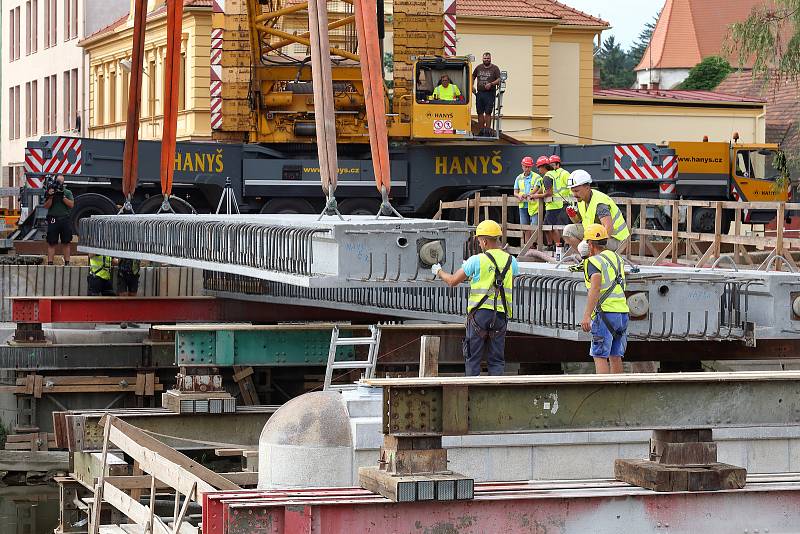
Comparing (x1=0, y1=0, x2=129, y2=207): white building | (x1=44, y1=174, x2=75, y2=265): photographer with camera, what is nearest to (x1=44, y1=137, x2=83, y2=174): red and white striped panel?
(x1=44, y1=174, x2=75, y2=265): photographer with camera

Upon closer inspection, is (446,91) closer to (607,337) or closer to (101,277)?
(101,277)

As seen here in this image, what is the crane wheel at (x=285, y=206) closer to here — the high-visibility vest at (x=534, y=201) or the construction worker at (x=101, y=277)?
the high-visibility vest at (x=534, y=201)

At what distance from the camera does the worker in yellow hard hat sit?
1309 cm

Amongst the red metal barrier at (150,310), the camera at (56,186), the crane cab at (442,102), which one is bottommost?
the red metal barrier at (150,310)

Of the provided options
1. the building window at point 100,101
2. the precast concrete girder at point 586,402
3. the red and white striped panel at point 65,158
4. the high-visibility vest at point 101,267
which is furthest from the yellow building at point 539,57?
the precast concrete girder at point 586,402

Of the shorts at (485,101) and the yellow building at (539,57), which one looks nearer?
the shorts at (485,101)

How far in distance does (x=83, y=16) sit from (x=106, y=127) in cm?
592

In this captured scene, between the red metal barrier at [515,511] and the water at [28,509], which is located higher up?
the red metal barrier at [515,511]

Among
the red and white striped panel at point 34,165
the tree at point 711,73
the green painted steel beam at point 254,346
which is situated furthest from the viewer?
the tree at point 711,73

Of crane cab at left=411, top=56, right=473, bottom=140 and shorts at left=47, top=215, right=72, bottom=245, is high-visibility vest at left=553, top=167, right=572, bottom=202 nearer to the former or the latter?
crane cab at left=411, top=56, right=473, bottom=140

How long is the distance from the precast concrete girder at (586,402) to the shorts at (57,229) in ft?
52.4

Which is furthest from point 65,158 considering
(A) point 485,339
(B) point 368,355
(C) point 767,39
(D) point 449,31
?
(A) point 485,339

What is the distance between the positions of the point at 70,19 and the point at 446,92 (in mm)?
36011

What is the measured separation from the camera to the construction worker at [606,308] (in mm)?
12719
